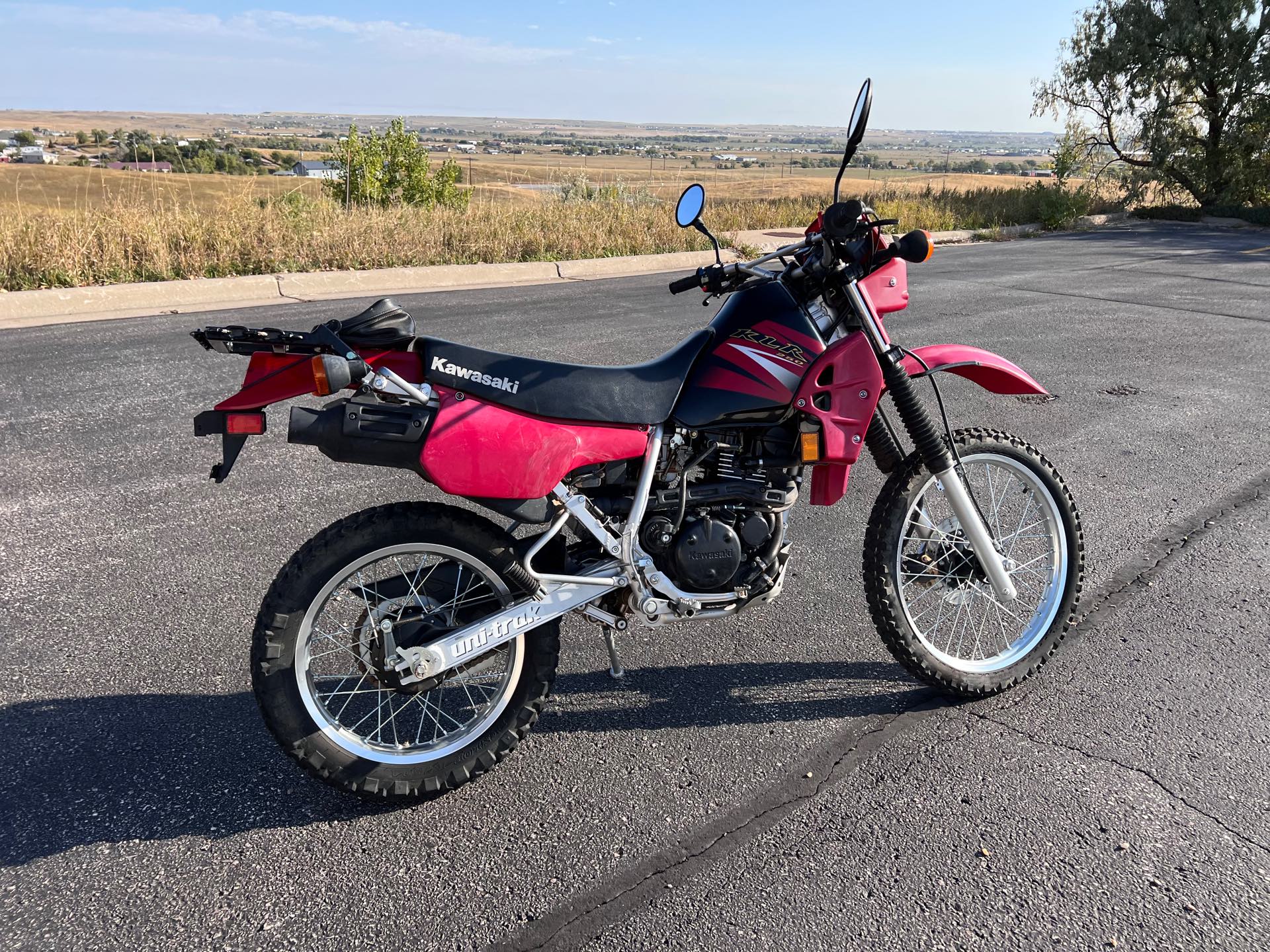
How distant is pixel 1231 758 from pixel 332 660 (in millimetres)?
3012

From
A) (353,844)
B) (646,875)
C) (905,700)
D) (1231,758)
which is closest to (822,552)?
(905,700)

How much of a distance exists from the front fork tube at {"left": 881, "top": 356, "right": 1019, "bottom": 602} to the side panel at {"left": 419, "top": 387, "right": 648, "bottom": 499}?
1058 mm

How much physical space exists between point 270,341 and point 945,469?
2193 mm

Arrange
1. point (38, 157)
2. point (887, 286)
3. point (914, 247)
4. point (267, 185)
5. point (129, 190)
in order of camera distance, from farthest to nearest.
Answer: point (38, 157) < point (267, 185) < point (129, 190) < point (887, 286) < point (914, 247)

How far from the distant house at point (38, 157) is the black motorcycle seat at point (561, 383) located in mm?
25600

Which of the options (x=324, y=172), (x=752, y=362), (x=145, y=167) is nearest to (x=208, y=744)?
(x=752, y=362)

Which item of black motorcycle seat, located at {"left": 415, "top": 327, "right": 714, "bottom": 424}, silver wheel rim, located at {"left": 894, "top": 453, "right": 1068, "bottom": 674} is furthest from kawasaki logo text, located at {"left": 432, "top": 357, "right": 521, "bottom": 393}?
silver wheel rim, located at {"left": 894, "top": 453, "right": 1068, "bottom": 674}

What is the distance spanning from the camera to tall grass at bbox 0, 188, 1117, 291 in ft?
31.8

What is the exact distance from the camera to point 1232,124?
74.6 ft

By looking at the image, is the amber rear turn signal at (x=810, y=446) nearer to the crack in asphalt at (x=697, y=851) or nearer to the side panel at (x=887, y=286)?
the side panel at (x=887, y=286)

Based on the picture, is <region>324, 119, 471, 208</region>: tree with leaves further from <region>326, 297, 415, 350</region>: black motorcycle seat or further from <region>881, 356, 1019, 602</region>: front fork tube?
<region>326, 297, 415, 350</region>: black motorcycle seat

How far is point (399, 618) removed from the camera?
2695mm

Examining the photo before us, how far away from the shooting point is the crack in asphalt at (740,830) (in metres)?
2.30

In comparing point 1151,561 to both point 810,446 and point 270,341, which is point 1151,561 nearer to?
point 810,446
